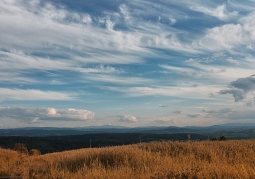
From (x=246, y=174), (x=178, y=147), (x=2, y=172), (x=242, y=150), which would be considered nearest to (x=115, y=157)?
(x=178, y=147)

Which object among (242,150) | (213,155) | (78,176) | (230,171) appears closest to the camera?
(230,171)

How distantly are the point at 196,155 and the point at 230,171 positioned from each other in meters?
5.29

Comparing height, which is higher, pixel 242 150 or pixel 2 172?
pixel 242 150

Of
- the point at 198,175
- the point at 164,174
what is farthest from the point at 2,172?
the point at 198,175

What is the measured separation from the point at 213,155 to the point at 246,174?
5.13 meters

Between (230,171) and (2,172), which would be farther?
(2,172)

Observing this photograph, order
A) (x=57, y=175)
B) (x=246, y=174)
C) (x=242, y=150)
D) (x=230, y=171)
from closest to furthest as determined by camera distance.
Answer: (x=246, y=174)
(x=230, y=171)
(x=57, y=175)
(x=242, y=150)

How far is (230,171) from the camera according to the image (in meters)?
8.41

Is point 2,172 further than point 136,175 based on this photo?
Yes

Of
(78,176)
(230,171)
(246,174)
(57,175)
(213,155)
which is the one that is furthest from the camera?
(213,155)

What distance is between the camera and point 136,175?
30.9 feet

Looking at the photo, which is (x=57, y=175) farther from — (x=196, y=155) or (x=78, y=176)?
(x=196, y=155)

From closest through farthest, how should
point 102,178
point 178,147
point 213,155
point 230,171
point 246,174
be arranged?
point 246,174 < point 230,171 < point 102,178 < point 213,155 < point 178,147

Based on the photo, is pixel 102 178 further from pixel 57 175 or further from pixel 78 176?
pixel 57 175
